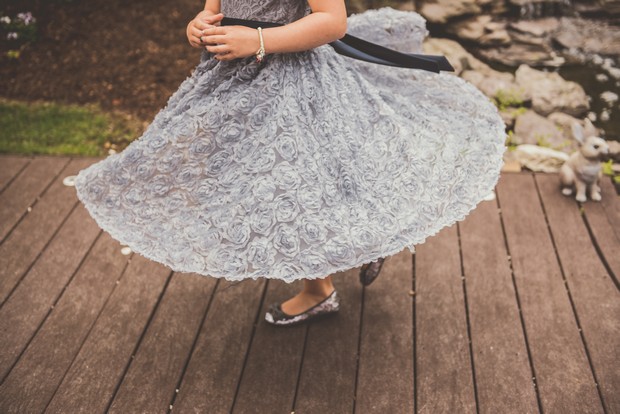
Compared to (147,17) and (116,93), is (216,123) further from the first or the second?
(147,17)

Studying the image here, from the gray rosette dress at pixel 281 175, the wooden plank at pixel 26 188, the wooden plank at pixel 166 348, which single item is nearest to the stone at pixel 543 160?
the gray rosette dress at pixel 281 175

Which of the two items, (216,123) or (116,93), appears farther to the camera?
(116,93)

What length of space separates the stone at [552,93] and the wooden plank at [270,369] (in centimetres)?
256

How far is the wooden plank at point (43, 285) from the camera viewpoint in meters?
2.33

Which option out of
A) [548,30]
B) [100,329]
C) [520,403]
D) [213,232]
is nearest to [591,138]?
[520,403]

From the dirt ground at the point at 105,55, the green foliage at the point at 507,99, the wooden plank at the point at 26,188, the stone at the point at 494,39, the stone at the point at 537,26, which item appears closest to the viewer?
the wooden plank at the point at 26,188

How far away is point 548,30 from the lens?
16.9 ft

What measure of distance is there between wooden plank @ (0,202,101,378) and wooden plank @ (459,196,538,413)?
1676 millimetres

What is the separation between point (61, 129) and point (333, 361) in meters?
2.46

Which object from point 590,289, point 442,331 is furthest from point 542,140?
point 442,331

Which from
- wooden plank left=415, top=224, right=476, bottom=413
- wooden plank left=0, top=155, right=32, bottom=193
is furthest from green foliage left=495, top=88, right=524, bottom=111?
wooden plank left=0, top=155, right=32, bottom=193

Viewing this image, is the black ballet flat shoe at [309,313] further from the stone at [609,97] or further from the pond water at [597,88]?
the stone at [609,97]

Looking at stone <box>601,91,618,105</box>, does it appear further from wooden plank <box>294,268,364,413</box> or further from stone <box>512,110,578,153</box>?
wooden plank <box>294,268,364,413</box>

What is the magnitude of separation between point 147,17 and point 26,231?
239 cm
